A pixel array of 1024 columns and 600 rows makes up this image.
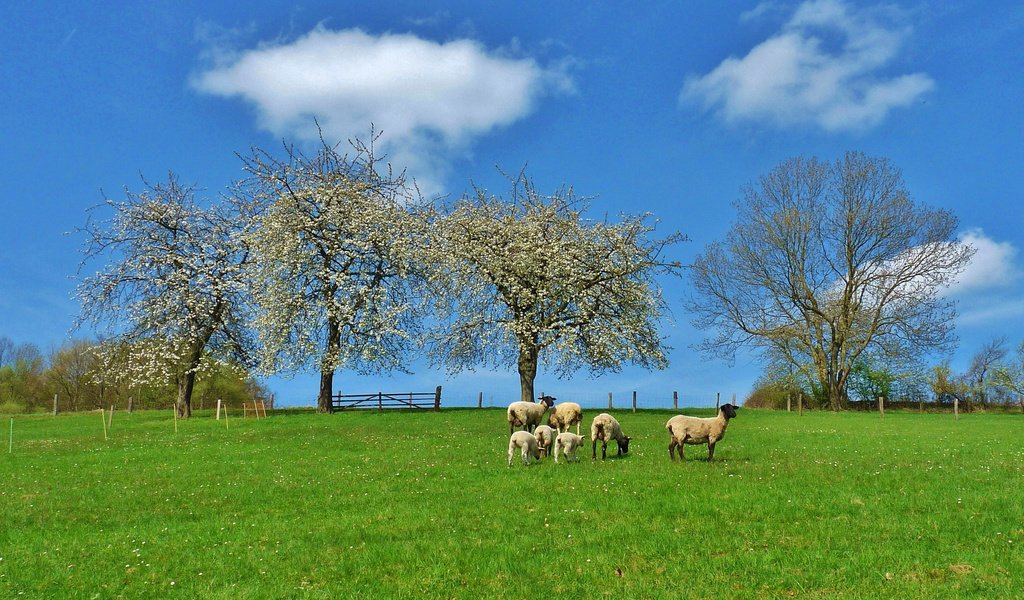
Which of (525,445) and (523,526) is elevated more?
(525,445)

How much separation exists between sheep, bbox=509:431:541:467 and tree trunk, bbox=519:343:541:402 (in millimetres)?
27745

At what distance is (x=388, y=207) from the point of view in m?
52.7

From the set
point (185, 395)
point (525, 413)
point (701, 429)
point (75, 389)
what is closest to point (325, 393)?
point (185, 395)

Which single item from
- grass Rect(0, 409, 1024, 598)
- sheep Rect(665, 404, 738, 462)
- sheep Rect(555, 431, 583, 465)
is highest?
sheep Rect(665, 404, 738, 462)

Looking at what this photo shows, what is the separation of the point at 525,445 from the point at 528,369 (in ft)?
94.2

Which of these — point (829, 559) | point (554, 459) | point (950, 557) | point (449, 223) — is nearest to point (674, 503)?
point (829, 559)

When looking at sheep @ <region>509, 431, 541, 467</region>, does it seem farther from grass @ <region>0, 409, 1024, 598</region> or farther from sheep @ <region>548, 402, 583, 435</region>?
sheep @ <region>548, 402, 583, 435</region>

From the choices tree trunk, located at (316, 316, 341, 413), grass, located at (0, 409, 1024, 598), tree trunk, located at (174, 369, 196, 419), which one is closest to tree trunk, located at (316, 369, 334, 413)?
tree trunk, located at (316, 316, 341, 413)

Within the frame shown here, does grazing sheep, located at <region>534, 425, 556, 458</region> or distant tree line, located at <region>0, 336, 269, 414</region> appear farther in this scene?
distant tree line, located at <region>0, 336, 269, 414</region>

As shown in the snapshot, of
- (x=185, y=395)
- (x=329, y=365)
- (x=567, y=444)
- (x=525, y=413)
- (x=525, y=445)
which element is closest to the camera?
(x=525, y=445)

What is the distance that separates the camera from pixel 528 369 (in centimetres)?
4881

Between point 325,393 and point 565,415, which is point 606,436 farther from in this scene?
point 325,393

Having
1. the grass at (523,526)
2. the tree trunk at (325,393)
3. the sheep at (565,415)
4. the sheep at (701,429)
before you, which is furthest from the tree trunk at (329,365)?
the sheep at (701,429)

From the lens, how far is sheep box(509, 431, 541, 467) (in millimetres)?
20094
